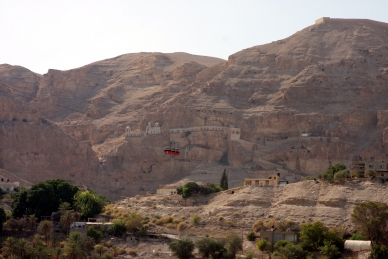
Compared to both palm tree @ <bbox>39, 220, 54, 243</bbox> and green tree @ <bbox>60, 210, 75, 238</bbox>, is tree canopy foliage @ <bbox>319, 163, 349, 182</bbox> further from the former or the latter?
palm tree @ <bbox>39, 220, 54, 243</bbox>

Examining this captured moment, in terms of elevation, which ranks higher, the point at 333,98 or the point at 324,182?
the point at 333,98

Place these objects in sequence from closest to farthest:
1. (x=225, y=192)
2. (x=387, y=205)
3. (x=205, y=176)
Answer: (x=387, y=205) → (x=225, y=192) → (x=205, y=176)

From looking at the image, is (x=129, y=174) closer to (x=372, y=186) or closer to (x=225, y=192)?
(x=225, y=192)

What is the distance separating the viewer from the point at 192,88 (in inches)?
4498

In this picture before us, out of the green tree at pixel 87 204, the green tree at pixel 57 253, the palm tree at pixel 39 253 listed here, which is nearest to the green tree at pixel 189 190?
the green tree at pixel 87 204

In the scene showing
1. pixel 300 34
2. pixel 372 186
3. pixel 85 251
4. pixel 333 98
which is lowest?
pixel 85 251

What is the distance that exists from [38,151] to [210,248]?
5231 cm

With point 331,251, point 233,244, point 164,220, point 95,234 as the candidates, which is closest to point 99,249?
point 95,234

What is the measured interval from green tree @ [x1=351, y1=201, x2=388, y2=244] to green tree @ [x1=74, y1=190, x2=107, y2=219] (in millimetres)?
22263

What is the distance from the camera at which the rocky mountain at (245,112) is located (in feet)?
314

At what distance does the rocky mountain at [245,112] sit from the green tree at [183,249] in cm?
2923

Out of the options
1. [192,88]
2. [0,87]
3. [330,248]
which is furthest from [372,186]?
[0,87]

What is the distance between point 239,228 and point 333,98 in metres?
46.7

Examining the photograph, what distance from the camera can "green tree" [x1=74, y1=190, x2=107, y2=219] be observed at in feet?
222
